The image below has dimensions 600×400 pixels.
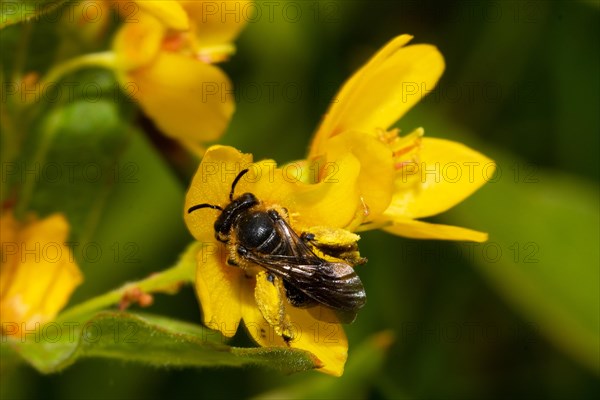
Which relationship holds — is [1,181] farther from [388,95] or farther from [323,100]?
[323,100]

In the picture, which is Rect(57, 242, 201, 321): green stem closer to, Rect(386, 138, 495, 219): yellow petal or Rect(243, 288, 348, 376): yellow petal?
Rect(243, 288, 348, 376): yellow petal

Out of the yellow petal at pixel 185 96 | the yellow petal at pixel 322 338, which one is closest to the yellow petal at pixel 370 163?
the yellow petal at pixel 322 338

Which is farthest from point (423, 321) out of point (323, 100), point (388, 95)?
point (388, 95)

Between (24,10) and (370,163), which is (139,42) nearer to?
(24,10)

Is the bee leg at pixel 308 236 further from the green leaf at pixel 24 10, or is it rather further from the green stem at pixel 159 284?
the green leaf at pixel 24 10

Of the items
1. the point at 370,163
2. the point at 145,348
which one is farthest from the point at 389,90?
the point at 145,348

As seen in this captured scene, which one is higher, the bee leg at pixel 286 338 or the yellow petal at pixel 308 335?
the bee leg at pixel 286 338
